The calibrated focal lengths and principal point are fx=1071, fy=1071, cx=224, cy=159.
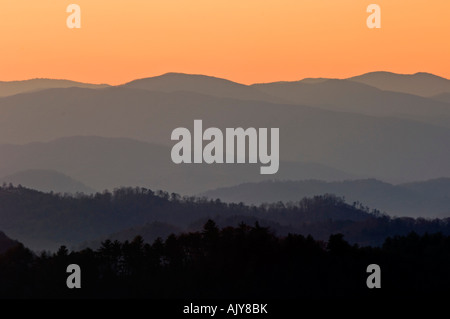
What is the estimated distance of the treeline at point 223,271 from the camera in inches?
3605

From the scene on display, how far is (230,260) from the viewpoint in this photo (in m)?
100

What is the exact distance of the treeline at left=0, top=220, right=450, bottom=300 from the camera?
3605 inches

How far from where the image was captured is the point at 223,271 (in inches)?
3895

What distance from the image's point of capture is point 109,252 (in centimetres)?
9931

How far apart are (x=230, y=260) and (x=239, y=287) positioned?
736 cm

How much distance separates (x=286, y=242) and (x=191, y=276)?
35.8 ft
